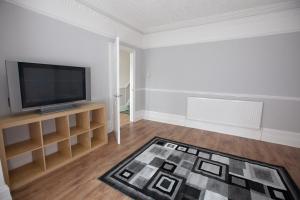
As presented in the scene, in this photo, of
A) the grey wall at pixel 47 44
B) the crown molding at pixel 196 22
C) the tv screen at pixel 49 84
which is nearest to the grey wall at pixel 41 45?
the grey wall at pixel 47 44

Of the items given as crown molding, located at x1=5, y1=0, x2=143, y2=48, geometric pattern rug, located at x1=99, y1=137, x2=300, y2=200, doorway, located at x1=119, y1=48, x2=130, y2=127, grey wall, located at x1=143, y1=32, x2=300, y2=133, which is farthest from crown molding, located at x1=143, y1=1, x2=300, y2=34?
geometric pattern rug, located at x1=99, y1=137, x2=300, y2=200

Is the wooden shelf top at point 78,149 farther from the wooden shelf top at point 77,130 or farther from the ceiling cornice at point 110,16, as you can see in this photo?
the ceiling cornice at point 110,16

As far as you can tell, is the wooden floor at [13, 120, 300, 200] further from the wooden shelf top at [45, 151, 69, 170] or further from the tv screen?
the tv screen

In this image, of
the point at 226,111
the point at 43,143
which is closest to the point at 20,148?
the point at 43,143

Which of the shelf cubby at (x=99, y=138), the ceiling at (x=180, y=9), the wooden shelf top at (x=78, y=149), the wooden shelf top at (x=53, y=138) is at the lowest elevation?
the wooden shelf top at (x=78, y=149)

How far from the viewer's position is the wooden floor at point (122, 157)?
162 cm

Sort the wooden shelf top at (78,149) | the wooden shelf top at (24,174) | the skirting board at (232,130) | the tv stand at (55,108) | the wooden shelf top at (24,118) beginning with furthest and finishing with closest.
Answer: the skirting board at (232,130) → the wooden shelf top at (78,149) → the tv stand at (55,108) → the wooden shelf top at (24,174) → the wooden shelf top at (24,118)

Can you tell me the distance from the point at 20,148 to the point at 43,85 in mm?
821

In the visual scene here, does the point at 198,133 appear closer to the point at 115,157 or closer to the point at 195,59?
the point at 195,59

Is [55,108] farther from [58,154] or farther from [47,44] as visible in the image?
[47,44]

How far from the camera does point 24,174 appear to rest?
71.2 inches

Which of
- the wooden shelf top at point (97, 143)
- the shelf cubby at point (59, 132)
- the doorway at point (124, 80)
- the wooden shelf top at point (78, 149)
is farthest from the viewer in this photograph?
the doorway at point (124, 80)

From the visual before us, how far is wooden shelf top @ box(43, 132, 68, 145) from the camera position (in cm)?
196

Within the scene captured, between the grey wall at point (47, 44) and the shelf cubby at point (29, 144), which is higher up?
the grey wall at point (47, 44)
